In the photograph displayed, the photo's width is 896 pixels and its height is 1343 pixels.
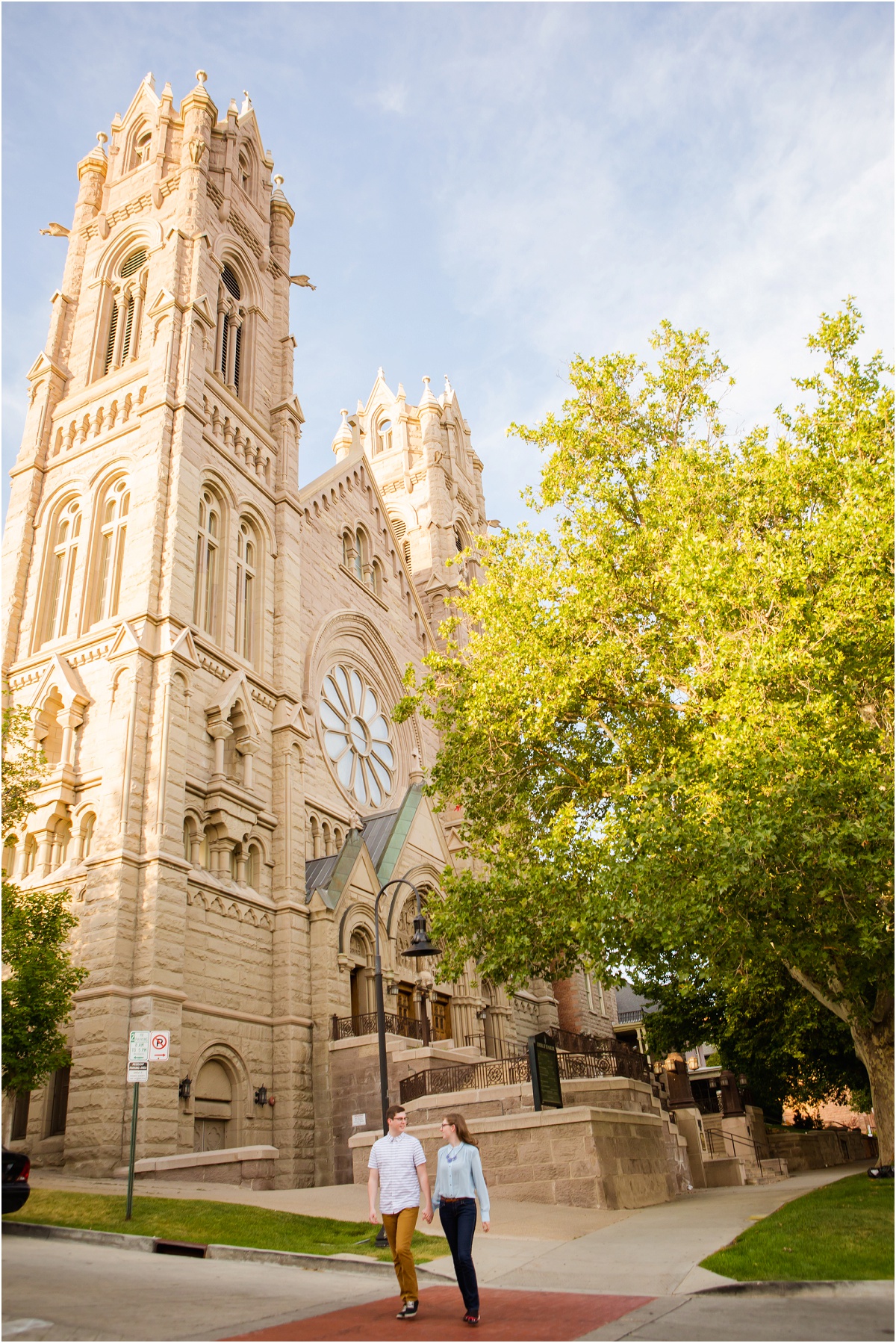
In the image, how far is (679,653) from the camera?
56.7ft

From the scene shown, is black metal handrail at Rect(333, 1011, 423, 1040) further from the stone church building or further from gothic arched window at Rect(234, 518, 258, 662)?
gothic arched window at Rect(234, 518, 258, 662)

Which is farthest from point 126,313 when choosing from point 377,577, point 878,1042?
point 878,1042

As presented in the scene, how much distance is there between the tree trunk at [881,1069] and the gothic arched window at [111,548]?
18.2m

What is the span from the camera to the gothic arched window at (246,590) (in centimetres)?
2650

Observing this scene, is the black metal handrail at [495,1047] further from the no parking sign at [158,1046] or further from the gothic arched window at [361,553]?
the no parking sign at [158,1046]

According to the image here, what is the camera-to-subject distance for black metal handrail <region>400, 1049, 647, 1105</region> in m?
19.2

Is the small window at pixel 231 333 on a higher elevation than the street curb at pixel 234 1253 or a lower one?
higher

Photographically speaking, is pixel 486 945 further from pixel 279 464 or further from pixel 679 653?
pixel 279 464

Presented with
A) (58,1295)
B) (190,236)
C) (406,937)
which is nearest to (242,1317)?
(58,1295)

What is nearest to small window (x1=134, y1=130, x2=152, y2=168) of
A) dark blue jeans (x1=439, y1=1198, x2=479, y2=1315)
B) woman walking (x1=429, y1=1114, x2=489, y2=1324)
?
woman walking (x1=429, y1=1114, x2=489, y2=1324)

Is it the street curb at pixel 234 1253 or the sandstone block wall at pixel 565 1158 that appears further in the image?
the sandstone block wall at pixel 565 1158

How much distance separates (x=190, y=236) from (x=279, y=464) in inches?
283

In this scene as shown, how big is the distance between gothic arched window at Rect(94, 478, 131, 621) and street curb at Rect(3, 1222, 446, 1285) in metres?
15.2

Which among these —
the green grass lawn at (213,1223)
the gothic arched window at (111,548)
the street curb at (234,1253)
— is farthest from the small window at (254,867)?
the street curb at (234,1253)
